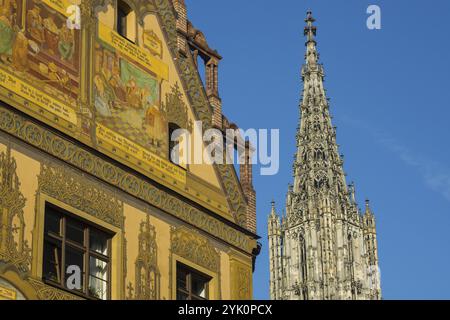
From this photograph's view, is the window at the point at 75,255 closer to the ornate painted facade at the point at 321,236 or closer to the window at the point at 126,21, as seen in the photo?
the window at the point at 126,21

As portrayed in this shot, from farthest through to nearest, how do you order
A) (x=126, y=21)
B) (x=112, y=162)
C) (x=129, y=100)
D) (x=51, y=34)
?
(x=126, y=21), (x=129, y=100), (x=112, y=162), (x=51, y=34)

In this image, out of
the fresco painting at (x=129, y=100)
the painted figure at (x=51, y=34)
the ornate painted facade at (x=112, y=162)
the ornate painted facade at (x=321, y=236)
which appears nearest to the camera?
the ornate painted facade at (x=112, y=162)

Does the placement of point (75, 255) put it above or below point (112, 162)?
below

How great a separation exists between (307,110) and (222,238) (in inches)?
4120

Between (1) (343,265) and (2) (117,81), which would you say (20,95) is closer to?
(2) (117,81)

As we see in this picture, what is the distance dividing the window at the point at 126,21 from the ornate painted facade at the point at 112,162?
1.1 inches

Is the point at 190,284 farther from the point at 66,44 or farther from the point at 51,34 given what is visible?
the point at 51,34

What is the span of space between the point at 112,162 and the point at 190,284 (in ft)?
10.9

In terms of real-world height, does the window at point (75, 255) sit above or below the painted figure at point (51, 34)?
below

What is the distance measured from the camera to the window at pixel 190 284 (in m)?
23.8

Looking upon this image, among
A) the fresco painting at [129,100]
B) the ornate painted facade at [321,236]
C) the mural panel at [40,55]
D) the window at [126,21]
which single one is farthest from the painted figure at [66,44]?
the ornate painted facade at [321,236]

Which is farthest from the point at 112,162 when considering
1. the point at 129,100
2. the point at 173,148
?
the point at 173,148

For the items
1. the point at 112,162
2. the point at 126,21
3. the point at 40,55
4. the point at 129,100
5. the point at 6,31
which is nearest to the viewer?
the point at 6,31

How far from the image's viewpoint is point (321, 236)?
387 ft
